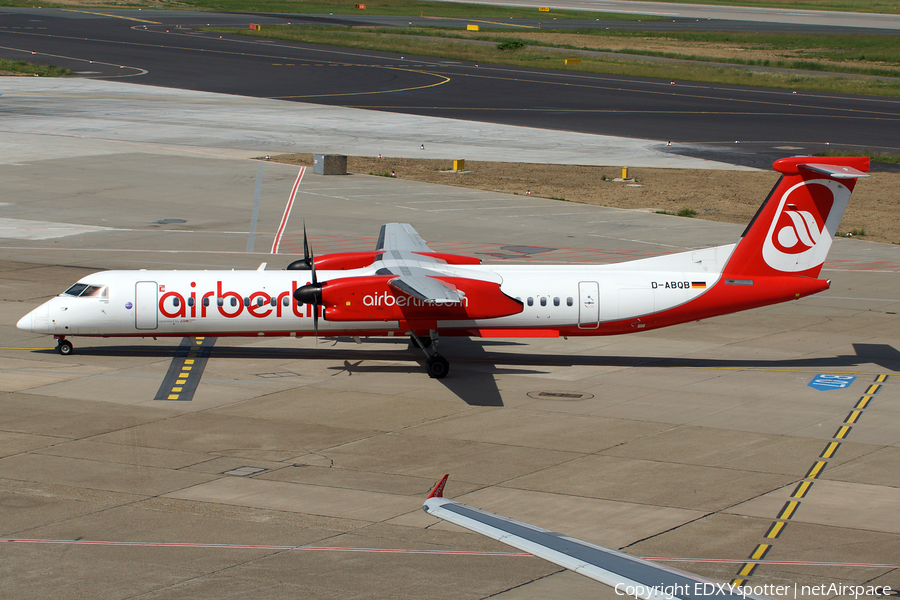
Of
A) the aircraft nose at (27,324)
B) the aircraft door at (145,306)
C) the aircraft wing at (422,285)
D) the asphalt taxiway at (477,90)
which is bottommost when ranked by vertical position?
the aircraft nose at (27,324)

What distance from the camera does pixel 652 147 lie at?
69.8 meters

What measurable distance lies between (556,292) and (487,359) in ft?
11.3

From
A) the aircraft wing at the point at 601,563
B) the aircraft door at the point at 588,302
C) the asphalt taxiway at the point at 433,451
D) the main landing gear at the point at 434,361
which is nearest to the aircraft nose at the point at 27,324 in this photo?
the asphalt taxiway at the point at 433,451

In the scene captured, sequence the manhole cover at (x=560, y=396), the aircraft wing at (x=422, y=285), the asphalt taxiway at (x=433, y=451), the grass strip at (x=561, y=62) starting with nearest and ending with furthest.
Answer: the asphalt taxiway at (x=433, y=451), the aircraft wing at (x=422, y=285), the manhole cover at (x=560, y=396), the grass strip at (x=561, y=62)

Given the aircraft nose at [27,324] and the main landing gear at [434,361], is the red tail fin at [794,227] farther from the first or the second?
the aircraft nose at [27,324]

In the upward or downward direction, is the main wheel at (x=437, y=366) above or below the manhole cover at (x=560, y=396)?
above

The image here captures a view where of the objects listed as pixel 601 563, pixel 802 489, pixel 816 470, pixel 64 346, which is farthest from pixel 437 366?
pixel 601 563

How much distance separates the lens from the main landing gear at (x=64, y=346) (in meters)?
31.6

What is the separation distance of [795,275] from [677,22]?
142 meters

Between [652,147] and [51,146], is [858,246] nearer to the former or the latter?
[652,147]

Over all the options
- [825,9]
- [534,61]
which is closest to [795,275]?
[534,61]

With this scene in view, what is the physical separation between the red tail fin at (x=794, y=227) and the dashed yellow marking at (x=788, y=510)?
456 inches

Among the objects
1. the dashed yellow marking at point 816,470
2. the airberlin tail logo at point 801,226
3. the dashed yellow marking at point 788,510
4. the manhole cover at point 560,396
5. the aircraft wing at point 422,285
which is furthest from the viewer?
the airberlin tail logo at point 801,226

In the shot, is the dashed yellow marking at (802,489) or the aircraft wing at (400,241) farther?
the aircraft wing at (400,241)
